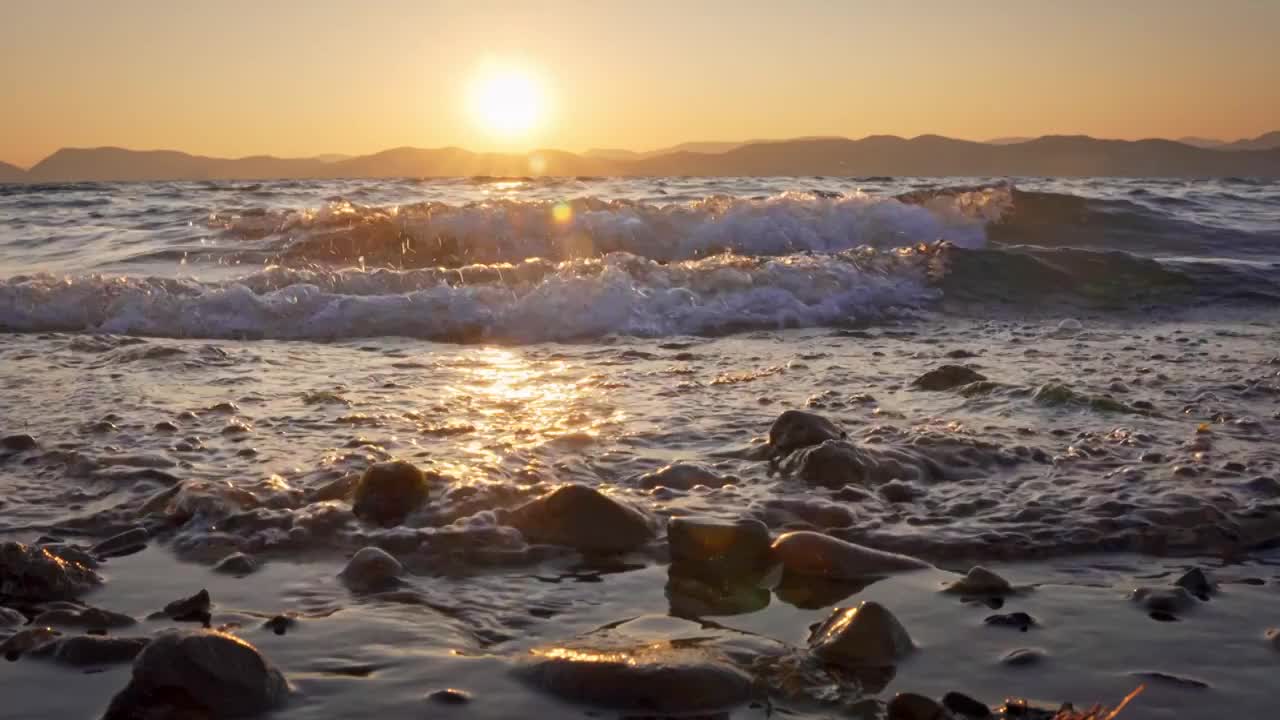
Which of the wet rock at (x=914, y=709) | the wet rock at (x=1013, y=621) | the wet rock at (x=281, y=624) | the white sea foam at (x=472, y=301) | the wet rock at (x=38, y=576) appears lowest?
the wet rock at (x=1013, y=621)

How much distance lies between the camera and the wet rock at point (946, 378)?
4777mm

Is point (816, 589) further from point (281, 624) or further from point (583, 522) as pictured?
point (281, 624)

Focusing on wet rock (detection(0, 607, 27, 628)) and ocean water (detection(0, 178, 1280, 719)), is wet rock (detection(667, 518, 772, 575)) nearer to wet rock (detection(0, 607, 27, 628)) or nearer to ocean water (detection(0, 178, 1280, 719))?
ocean water (detection(0, 178, 1280, 719))

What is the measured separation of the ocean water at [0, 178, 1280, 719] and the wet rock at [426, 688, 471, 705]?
0.03 metres

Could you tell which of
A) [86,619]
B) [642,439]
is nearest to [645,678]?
[86,619]

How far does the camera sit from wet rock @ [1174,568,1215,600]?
254 cm

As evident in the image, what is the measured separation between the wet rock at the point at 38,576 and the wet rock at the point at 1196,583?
2.56 metres

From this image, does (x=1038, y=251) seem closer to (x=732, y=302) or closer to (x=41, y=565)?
(x=732, y=302)

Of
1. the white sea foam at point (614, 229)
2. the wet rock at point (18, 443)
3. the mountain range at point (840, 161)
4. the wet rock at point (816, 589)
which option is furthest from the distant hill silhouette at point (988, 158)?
the wet rock at point (816, 589)

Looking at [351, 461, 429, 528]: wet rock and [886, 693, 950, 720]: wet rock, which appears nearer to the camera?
[886, 693, 950, 720]: wet rock

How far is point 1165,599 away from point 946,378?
2415 mm

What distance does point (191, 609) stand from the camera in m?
2.42

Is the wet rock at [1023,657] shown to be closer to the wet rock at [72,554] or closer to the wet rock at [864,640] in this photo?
the wet rock at [864,640]

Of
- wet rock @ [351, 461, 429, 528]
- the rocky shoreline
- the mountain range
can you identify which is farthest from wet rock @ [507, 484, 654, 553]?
the mountain range
